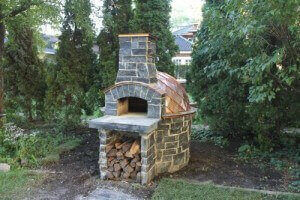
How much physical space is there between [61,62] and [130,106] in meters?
3.27

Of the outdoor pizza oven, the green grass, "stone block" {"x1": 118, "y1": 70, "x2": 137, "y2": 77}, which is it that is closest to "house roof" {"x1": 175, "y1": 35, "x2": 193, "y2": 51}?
the outdoor pizza oven

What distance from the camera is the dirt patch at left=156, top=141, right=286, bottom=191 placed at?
573 centimetres

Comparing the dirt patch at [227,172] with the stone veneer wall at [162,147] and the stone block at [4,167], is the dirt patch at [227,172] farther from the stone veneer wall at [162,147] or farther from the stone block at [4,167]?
the stone block at [4,167]

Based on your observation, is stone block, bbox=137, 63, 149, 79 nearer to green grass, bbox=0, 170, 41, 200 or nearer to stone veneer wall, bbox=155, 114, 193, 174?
stone veneer wall, bbox=155, 114, 193, 174

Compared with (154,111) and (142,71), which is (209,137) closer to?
(154,111)

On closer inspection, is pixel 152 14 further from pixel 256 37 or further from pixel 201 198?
pixel 201 198

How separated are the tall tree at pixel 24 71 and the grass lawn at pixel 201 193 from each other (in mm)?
6235

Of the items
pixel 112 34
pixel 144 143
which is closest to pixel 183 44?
pixel 112 34

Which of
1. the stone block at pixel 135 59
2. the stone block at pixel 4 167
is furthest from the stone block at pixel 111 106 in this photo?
the stone block at pixel 4 167

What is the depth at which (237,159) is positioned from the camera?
7.14 m

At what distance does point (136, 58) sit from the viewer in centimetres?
589

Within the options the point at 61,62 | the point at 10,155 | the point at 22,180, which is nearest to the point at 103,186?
the point at 22,180

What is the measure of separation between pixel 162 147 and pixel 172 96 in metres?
1.08

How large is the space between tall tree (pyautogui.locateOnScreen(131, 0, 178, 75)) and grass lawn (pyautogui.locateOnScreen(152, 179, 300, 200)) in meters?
4.63
